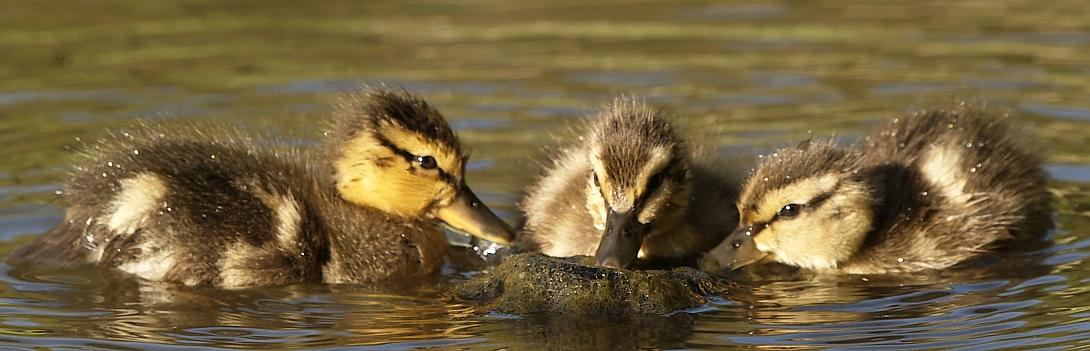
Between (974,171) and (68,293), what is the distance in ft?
11.9

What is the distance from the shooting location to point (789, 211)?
286 inches

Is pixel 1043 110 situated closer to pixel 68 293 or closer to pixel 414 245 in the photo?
pixel 414 245

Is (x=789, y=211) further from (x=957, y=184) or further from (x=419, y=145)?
(x=419, y=145)

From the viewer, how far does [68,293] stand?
702 cm

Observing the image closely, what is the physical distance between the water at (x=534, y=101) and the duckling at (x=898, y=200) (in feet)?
0.50

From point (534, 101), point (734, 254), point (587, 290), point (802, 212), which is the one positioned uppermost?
point (534, 101)

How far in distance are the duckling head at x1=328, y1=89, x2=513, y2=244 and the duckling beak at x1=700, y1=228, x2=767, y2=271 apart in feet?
2.80

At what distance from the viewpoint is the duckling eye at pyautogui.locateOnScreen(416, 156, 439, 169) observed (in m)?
7.39

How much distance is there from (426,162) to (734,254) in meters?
1.26

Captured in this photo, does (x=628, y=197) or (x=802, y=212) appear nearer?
(x=628, y=197)

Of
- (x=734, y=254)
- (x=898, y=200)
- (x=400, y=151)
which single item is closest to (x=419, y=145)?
(x=400, y=151)

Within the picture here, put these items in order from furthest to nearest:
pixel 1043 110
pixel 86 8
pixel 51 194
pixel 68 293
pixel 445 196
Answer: pixel 86 8 → pixel 1043 110 → pixel 51 194 → pixel 445 196 → pixel 68 293

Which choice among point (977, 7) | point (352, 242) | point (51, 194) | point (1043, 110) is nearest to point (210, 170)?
point (352, 242)

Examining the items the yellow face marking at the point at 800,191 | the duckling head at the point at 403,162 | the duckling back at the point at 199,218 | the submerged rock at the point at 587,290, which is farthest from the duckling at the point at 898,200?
the duckling back at the point at 199,218
